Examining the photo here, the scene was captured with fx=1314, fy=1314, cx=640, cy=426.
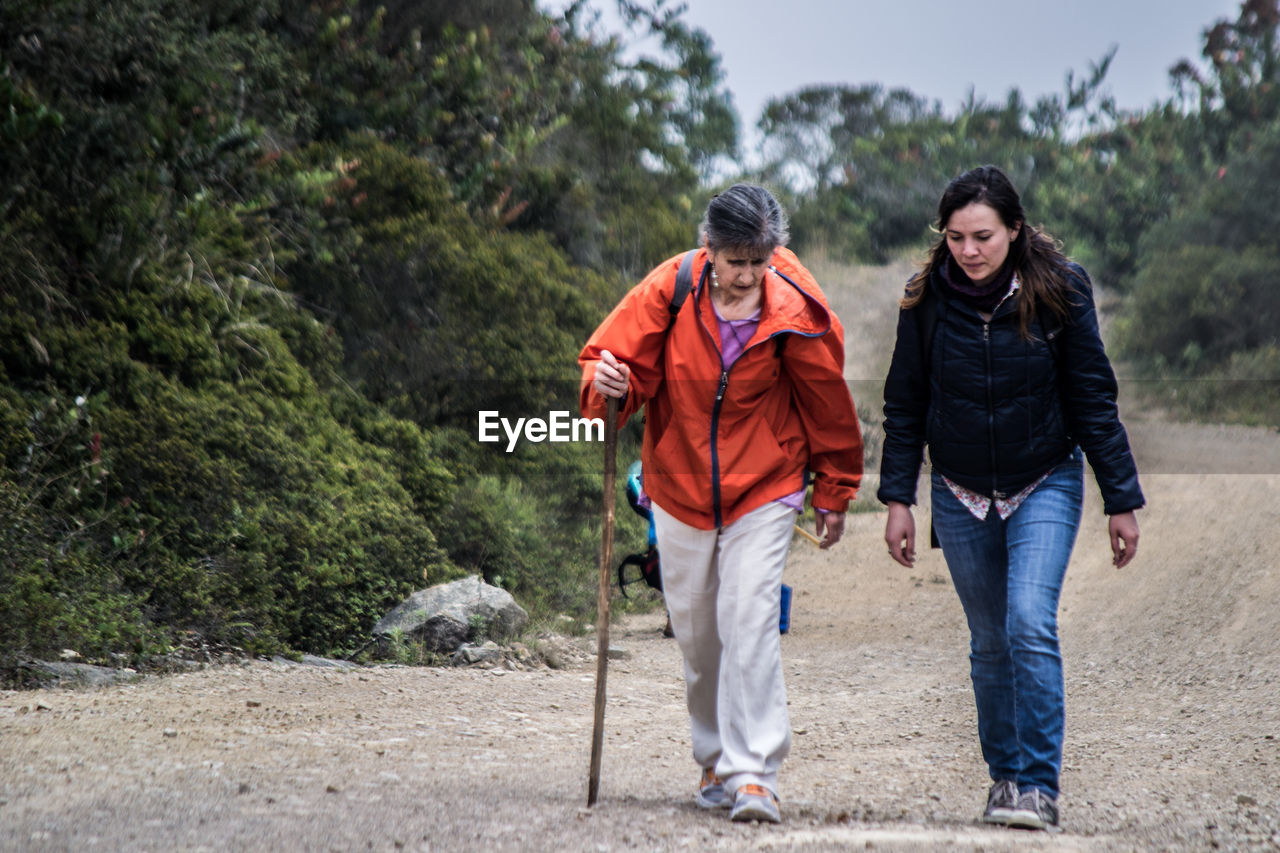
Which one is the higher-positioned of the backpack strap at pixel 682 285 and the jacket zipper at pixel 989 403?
the backpack strap at pixel 682 285

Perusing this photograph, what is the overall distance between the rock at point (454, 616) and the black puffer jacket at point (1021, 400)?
4591 millimetres

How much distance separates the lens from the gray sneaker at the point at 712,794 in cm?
420

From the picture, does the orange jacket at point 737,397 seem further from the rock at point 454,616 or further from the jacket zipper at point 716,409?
the rock at point 454,616

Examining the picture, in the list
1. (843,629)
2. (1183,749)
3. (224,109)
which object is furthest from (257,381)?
(1183,749)

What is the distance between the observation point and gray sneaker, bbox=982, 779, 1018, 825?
3.91 m

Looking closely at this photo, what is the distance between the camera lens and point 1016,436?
3928 mm

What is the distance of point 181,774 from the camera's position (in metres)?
4.38

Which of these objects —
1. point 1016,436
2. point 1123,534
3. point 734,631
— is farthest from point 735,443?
point 1123,534

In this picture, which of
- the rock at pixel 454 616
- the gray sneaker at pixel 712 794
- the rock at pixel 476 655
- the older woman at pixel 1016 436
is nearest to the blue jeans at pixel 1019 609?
the older woman at pixel 1016 436

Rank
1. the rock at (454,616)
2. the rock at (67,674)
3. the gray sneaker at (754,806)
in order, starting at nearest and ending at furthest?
the gray sneaker at (754,806), the rock at (67,674), the rock at (454,616)

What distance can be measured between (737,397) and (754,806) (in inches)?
48.4

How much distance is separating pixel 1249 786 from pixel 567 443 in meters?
8.00

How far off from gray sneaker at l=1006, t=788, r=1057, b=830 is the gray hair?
71.0 inches

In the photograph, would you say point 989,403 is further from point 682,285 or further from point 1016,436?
point 682,285
